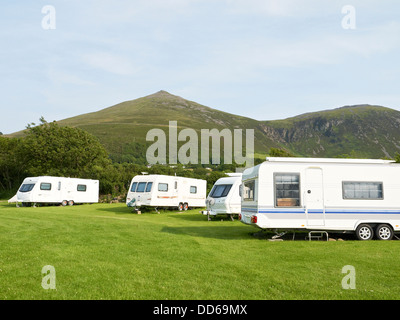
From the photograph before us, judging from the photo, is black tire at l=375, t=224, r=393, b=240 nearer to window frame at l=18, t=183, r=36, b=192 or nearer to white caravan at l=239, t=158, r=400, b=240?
white caravan at l=239, t=158, r=400, b=240

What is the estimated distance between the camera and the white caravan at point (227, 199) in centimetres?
1848

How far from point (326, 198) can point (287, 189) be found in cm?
126

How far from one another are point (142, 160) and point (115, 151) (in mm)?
15655

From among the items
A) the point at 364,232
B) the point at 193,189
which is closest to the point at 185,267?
the point at 364,232

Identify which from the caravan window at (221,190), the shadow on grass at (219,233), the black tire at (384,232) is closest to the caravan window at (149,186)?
the caravan window at (221,190)

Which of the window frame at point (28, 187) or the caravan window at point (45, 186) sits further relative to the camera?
the caravan window at point (45, 186)

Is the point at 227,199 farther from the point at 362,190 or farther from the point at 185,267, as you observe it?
the point at 185,267

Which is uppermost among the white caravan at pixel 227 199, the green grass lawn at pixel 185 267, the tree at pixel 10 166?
the tree at pixel 10 166

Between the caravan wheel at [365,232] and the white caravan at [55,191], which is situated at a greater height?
the white caravan at [55,191]

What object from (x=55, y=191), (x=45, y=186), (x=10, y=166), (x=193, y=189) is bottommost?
(x=55, y=191)

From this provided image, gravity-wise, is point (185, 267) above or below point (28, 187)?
below

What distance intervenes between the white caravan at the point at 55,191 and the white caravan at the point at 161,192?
315 inches

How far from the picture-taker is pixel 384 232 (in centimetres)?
1167

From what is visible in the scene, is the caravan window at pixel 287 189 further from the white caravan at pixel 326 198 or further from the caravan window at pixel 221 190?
the caravan window at pixel 221 190
